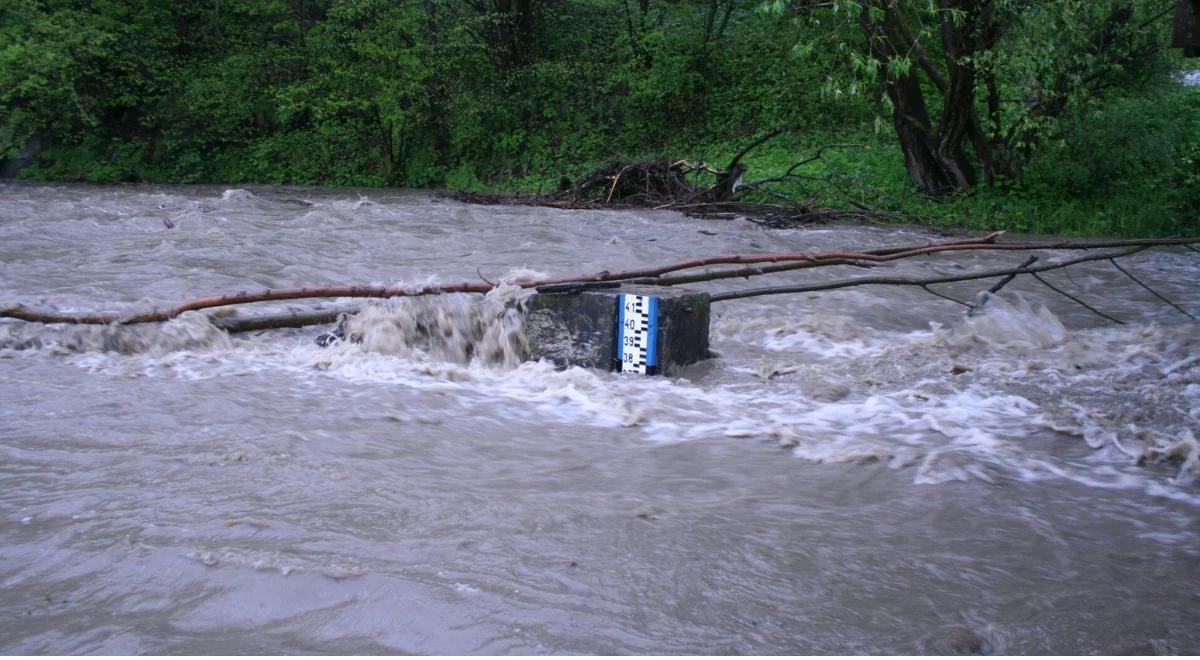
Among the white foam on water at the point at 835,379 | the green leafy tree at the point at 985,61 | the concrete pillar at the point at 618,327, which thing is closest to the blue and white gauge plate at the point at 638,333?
the concrete pillar at the point at 618,327

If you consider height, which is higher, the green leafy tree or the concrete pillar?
the green leafy tree

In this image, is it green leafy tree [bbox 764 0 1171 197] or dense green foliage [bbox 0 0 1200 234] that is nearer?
green leafy tree [bbox 764 0 1171 197]

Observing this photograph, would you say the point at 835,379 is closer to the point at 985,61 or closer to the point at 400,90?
the point at 985,61

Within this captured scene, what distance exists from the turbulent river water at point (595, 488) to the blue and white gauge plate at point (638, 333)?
0.21m

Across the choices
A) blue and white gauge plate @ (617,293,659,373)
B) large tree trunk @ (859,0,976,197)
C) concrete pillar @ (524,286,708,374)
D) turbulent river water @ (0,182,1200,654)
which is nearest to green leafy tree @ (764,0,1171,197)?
large tree trunk @ (859,0,976,197)

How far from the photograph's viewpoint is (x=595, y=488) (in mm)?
4035

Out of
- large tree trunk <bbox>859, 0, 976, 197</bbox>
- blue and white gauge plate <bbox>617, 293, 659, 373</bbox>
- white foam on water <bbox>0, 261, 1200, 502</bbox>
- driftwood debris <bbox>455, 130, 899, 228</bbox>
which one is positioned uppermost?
large tree trunk <bbox>859, 0, 976, 197</bbox>

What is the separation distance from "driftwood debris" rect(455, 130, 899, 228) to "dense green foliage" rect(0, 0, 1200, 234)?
296 centimetres

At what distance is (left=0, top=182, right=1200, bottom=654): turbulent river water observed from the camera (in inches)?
113

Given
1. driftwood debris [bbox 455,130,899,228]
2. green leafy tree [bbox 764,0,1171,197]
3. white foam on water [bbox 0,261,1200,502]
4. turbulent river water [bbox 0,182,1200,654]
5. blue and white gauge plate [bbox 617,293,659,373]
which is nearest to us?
turbulent river water [bbox 0,182,1200,654]

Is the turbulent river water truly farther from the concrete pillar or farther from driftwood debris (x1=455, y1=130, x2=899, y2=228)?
driftwood debris (x1=455, y1=130, x2=899, y2=228)

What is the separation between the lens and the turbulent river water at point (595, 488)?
2.88 meters

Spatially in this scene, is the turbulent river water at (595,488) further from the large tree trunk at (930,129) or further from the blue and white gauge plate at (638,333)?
the large tree trunk at (930,129)

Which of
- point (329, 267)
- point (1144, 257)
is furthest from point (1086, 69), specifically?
point (329, 267)
